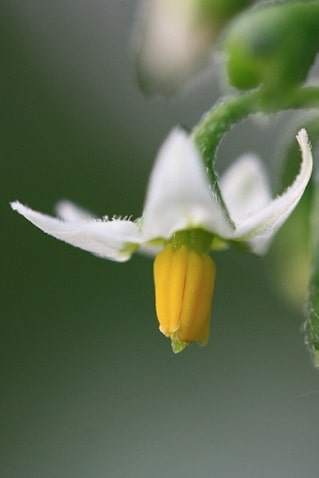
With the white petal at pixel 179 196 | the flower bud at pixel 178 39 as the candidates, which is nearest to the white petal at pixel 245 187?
the flower bud at pixel 178 39

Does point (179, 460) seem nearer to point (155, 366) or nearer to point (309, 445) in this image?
point (309, 445)

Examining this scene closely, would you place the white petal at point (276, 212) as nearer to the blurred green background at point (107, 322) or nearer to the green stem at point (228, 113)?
the green stem at point (228, 113)

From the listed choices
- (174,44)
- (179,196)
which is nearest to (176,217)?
(179,196)

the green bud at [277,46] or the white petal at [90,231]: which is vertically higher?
the green bud at [277,46]

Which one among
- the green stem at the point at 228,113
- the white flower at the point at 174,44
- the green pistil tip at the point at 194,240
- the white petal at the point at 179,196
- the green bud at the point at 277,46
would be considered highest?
the white flower at the point at 174,44

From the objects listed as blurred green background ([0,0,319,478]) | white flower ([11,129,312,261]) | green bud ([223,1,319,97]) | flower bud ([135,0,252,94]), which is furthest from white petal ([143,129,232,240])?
blurred green background ([0,0,319,478])

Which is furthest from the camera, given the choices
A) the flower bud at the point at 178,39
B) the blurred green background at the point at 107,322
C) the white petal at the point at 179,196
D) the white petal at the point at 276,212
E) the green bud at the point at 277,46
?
the blurred green background at the point at 107,322

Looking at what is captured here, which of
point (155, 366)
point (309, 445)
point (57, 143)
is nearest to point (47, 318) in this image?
point (155, 366)
